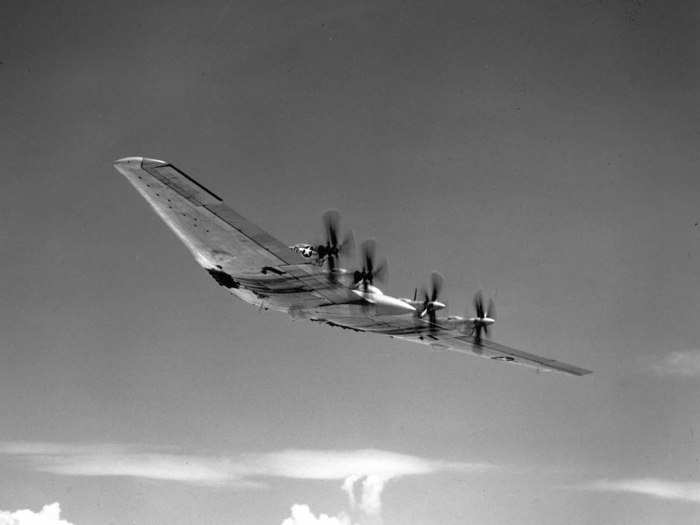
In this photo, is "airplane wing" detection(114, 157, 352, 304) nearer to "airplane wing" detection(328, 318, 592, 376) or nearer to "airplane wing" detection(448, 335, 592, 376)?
"airplane wing" detection(328, 318, 592, 376)

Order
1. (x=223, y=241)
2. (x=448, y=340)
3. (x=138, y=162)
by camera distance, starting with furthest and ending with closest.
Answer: (x=448, y=340) < (x=223, y=241) < (x=138, y=162)

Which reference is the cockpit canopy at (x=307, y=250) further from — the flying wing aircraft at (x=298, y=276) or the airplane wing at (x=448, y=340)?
the airplane wing at (x=448, y=340)

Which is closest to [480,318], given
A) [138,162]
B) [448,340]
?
[448,340]

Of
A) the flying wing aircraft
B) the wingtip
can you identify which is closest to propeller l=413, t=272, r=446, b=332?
the flying wing aircraft

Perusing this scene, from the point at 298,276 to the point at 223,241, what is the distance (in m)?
4.40

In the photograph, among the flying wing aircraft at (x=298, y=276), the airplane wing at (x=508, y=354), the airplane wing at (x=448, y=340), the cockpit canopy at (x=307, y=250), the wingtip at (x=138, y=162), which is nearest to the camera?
the wingtip at (x=138, y=162)

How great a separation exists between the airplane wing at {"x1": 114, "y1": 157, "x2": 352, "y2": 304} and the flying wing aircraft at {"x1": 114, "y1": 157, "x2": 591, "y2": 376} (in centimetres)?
4

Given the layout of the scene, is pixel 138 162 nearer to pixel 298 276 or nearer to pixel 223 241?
pixel 223 241

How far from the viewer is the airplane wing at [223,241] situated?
2444cm

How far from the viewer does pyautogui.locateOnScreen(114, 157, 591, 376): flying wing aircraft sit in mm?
26000

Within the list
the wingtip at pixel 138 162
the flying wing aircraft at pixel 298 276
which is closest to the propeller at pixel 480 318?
the flying wing aircraft at pixel 298 276

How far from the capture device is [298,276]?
32469 mm

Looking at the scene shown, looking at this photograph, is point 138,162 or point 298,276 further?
point 298,276

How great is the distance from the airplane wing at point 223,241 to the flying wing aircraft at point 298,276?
1.5 inches
